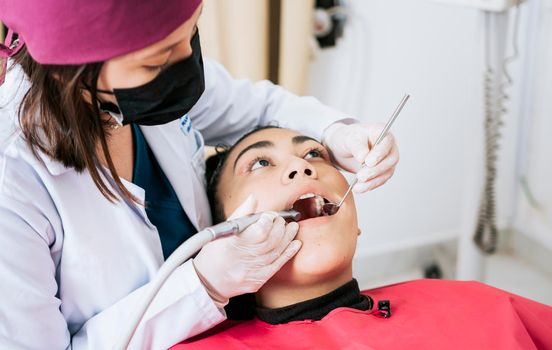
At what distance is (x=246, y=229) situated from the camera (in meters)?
1.12

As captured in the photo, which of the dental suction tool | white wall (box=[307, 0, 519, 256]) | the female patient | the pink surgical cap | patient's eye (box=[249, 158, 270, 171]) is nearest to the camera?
the pink surgical cap

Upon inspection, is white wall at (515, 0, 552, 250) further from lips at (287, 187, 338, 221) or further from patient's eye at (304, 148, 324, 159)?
lips at (287, 187, 338, 221)

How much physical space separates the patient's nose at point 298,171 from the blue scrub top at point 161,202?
0.25m

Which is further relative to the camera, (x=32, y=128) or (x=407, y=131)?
(x=407, y=131)

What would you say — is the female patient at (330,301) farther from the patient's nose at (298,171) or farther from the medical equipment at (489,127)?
the medical equipment at (489,127)

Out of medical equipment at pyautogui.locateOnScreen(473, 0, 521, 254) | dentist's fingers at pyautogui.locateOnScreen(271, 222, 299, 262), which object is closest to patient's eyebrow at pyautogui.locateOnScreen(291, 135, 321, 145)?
dentist's fingers at pyautogui.locateOnScreen(271, 222, 299, 262)

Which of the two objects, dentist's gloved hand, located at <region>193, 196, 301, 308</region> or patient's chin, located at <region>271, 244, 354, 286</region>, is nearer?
dentist's gloved hand, located at <region>193, 196, 301, 308</region>

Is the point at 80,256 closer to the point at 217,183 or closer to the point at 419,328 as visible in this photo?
the point at 217,183

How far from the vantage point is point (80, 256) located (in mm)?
1137

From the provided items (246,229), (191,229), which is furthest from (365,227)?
(246,229)

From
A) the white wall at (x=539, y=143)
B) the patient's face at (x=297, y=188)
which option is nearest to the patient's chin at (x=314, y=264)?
the patient's face at (x=297, y=188)

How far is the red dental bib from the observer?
1.22 m

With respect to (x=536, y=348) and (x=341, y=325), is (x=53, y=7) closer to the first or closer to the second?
(x=341, y=325)

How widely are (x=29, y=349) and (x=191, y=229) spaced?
440mm
